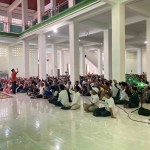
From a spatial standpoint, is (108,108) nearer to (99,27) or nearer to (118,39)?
(118,39)

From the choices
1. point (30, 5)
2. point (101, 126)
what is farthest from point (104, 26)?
point (30, 5)

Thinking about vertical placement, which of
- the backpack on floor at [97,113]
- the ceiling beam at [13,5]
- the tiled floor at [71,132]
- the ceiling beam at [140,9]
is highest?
the ceiling beam at [13,5]

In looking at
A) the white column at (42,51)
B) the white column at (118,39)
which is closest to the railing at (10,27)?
the white column at (42,51)

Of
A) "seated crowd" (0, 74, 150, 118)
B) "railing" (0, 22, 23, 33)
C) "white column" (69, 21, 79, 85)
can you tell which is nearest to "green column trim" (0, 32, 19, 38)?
"railing" (0, 22, 23, 33)

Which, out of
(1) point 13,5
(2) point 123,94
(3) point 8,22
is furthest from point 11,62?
(2) point 123,94

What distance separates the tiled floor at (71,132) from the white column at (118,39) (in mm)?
2361

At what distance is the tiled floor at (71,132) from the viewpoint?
3.29 metres

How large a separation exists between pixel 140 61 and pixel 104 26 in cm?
1253

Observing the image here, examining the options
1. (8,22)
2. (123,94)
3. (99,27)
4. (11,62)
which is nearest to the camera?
(123,94)

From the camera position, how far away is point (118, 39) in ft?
23.8

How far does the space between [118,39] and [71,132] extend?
4787 millimetres

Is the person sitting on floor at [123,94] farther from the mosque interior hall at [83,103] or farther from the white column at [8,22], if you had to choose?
the white column at [8,22]

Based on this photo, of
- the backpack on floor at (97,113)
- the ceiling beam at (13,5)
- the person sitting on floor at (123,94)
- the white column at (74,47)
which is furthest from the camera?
the ceiling beam at (13,5)

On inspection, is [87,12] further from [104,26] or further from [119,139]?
[119,139]
